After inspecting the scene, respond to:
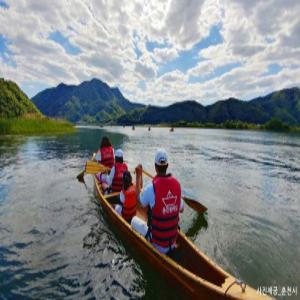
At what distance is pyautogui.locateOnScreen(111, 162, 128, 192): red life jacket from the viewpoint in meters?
12.3

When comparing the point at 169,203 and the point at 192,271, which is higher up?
the point at 169,203

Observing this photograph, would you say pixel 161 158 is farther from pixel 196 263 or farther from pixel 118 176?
pixel 118 176

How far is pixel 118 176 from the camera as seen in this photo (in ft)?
41.8

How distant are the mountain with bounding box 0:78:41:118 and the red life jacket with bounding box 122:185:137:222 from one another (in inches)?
3147

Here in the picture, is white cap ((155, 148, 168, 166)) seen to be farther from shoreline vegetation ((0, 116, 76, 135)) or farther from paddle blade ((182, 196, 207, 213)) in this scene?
shoreline vegetation ((0, 116, 76, 135))

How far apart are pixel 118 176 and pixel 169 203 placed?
20.3 feet

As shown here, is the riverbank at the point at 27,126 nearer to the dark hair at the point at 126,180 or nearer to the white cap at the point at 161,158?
the dark hair at the point at 126,180

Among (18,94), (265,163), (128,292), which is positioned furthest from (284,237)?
(18,94)

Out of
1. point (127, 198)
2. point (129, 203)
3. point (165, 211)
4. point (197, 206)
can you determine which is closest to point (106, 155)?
point (197, 206)

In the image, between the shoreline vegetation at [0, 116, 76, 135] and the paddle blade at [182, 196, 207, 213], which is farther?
the shoreline vegetation at [0, 116, 76, 135]

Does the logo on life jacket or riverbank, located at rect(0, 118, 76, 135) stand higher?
the logo on life jacket

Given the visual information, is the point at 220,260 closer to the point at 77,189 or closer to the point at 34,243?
the point at 34,243

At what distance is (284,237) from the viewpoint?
11242mm

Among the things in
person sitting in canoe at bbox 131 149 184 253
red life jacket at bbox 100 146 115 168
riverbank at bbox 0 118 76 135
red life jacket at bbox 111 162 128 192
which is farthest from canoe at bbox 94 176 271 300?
riverbank at bbox 0 118 76 135
